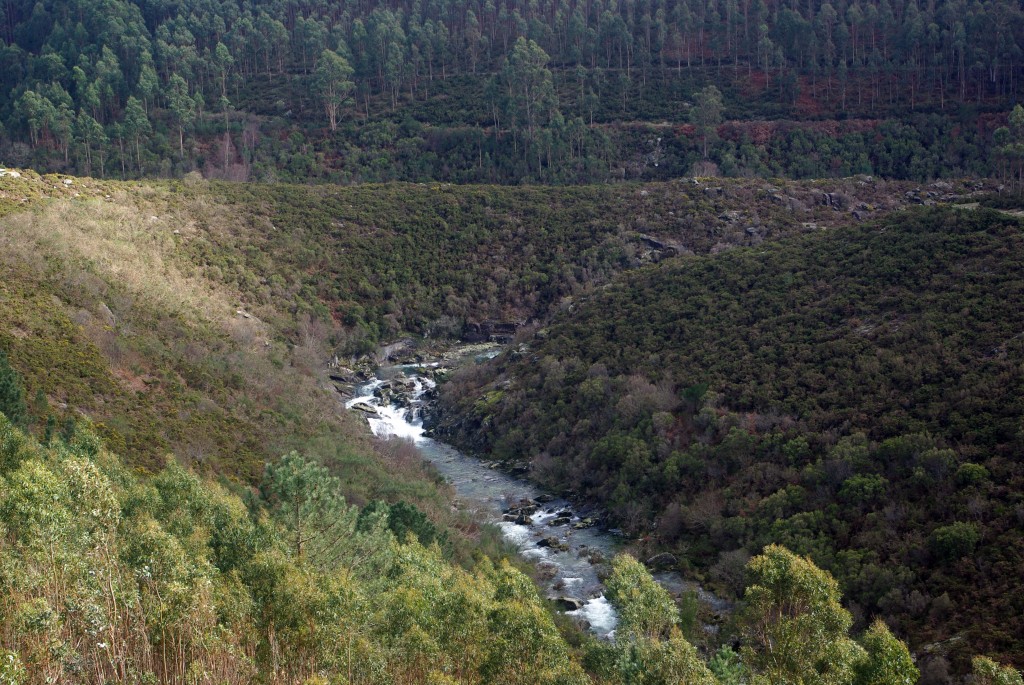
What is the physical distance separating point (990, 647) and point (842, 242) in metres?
38.4

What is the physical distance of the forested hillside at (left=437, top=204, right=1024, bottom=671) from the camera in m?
35.4

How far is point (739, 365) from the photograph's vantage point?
53.2 metres

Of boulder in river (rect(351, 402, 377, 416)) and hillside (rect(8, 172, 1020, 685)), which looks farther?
boulder in river (rect(351, 402, 377, 416))

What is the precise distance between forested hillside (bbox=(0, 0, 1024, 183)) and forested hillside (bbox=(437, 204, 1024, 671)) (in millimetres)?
40137

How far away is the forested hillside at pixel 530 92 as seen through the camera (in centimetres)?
10494

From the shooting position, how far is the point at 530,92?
112625 millimetres

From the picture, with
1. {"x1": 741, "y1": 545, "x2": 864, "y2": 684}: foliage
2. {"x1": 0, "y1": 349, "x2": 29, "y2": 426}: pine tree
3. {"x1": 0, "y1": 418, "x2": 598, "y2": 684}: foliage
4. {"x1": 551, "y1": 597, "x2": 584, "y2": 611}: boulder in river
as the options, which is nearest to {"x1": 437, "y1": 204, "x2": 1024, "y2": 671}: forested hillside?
{"x1": 551, "y1": 597, "x2": 584, "y2": 611}: boulder in river

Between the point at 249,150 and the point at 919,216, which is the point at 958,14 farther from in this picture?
the point at 249,150

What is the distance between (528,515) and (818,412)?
15106 mm

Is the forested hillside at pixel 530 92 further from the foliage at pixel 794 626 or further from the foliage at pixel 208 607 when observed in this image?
the foliage at pixel 208 607

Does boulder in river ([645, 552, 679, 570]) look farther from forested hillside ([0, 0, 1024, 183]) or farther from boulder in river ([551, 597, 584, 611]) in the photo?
forested hillside ([0, 0, 1024, 183])

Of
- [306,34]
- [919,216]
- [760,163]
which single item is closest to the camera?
[919,216]

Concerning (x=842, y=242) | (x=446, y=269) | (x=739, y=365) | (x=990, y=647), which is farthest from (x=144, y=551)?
(x=446, y=269)

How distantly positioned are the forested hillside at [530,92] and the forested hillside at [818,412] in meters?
40.1
